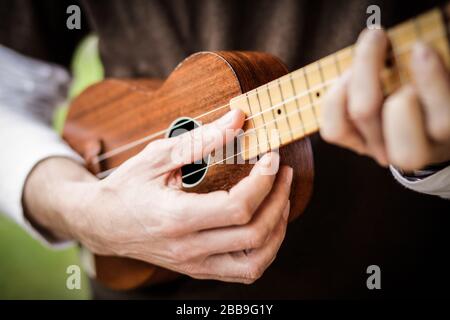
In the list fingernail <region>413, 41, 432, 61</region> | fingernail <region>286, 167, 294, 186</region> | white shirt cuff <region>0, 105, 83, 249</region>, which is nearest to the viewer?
fingernail <region>413, 41, 432, 61</region>

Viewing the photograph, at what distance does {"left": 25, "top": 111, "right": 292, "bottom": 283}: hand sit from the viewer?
579mm

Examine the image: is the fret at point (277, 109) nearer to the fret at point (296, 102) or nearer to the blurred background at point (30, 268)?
the fret at point (296, 102)

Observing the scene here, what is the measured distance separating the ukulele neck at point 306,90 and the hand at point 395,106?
0.6 inches

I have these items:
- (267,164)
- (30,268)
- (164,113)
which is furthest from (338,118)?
(30,268)

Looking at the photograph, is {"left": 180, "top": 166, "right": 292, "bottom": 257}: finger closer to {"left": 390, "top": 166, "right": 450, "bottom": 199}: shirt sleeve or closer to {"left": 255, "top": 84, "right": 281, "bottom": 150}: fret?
{"left": 255, "top": 84, "right": 281, "bottom": 150}: fret

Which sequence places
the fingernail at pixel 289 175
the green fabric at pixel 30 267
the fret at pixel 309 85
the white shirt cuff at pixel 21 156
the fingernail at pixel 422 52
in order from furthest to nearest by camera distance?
the green fabric at pixel 30 267 → the white shirt cuff at pixel 21 156 → the fingernail at pixel 289 175 → the fret at pixel 309 85 → the fingernail at pixel 422 52

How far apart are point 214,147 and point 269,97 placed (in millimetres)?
107

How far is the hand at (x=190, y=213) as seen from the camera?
0.58 m

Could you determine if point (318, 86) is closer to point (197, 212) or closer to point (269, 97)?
point (269, 97)

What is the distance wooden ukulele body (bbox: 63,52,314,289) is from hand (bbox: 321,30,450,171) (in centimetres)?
16

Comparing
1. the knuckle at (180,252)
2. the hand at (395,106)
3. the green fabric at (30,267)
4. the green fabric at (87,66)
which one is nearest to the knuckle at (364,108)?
the hand at (395,106)

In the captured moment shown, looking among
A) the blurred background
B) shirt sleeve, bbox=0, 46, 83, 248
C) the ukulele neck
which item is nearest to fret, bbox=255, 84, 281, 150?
the ukulele neck

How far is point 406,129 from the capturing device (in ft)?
1.39
